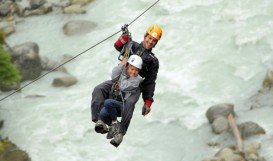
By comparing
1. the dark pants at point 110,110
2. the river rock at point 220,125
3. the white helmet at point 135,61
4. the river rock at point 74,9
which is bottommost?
the river rock at point 74,9

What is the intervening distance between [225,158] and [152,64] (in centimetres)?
749

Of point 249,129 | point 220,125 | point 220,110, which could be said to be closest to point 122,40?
point 249,129

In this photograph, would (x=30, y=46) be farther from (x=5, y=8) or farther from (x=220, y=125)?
(x=220, y=125)

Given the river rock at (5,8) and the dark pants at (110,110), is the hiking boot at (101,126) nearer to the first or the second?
the dark pants at (110,110)

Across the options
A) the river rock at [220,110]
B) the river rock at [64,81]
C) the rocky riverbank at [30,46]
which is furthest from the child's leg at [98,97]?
the river rock at [64,81]

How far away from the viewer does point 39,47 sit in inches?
835

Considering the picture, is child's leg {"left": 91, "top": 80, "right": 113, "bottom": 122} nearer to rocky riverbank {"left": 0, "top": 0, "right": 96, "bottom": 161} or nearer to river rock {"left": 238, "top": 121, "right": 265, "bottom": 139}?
rocky riverbank {"left": 0, "top": 0, "right": 96, "bottom": 161}

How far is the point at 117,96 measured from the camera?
24.2 ft

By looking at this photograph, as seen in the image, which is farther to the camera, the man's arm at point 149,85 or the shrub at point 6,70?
the shrub at point 6,70

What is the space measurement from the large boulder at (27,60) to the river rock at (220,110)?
7007mm

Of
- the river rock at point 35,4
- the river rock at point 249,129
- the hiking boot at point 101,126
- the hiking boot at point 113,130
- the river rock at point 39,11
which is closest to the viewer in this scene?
the hiking boot at point 101,126

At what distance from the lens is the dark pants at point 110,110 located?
7262mm

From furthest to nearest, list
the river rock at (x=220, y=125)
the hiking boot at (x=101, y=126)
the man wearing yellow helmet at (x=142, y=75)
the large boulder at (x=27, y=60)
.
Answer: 1. the large boulder at (x=27, y=60)
2. the river rock at (x=220, y=125)
3. the hiking boot at (x=101, y=126)
4. the man wearing yellow helmet at (x=142, y=75)

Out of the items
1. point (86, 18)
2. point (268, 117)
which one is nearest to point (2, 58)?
point (86, 18)
